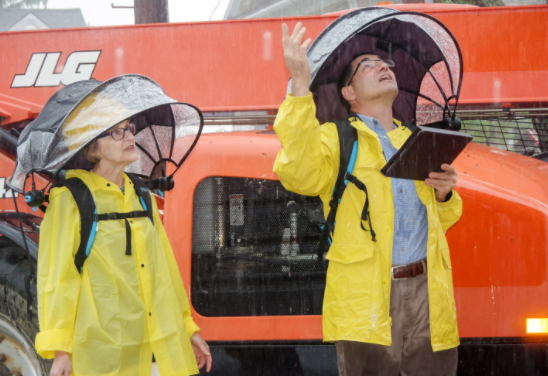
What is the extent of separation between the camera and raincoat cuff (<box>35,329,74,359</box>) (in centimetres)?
→ 181

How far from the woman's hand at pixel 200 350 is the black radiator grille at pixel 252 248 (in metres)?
0.57

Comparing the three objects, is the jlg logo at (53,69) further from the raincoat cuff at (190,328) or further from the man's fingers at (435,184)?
the man's fingers at (435,184)

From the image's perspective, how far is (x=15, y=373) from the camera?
2945 mm

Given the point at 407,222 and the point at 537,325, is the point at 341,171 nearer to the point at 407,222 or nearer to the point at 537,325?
the point at 407,222

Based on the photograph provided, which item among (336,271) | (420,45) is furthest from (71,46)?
(336,271)

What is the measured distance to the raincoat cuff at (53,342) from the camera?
1.81 meters

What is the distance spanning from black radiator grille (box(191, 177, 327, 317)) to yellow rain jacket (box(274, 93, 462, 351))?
0.67m

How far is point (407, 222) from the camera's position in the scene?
2.10 metres

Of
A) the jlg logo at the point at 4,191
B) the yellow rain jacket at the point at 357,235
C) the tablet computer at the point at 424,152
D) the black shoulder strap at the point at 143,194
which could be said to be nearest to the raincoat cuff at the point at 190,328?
the black shoulder strap at the point at 143,194

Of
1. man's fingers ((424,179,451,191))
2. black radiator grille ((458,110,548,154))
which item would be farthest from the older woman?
black radiator grille ((458,110,548,154))

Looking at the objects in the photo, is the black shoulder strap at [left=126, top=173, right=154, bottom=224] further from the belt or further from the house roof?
the house roof

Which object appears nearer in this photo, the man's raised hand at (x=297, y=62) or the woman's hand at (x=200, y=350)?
the man's raised hand at (x=297, y=62)

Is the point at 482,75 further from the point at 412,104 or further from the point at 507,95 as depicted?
the point at 412,104

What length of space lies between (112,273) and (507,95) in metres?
2.48
